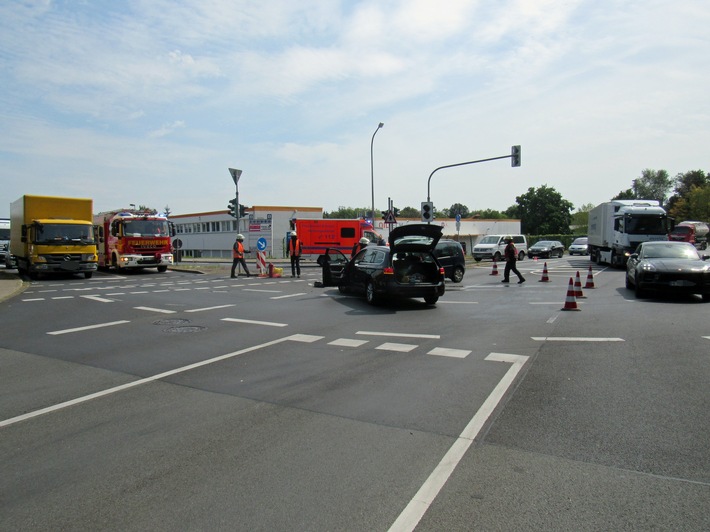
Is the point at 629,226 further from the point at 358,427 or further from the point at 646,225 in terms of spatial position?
the point at 358,427

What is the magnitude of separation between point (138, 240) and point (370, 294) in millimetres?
16486

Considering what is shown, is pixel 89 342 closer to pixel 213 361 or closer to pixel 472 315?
pixel 213 361

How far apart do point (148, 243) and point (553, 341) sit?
71.8ft

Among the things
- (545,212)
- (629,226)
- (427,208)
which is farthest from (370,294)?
(545,212)

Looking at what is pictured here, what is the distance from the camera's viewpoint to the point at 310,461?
401cm

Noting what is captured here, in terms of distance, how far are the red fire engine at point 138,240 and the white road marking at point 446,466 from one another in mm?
22970

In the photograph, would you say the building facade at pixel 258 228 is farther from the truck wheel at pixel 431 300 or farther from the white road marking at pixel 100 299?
the truck wheel at pixel 431 300

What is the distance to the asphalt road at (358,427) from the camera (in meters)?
3.31

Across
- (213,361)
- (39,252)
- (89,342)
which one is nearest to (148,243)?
(39,252)

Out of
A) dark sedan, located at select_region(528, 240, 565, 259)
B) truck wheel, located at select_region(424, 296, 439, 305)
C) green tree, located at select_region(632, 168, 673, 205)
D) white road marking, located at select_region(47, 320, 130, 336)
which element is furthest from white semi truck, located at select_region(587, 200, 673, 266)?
green tree, located at select_region(632, 168, 673, 205)

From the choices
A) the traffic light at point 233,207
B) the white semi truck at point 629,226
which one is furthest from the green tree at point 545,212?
the traffic light at point 233,207

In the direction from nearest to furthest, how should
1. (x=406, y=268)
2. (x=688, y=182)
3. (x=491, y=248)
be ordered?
(x=406, y=268) → (x=491, y=248) → (x=688, y=182)

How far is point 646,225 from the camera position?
26.4 metres

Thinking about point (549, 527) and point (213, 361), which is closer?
point (549, 527)
